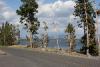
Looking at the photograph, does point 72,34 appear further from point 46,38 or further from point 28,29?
point 28,29

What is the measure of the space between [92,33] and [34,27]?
720 inches

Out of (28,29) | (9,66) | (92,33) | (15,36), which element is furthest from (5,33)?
(9,66)

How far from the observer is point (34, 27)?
79.2 metres

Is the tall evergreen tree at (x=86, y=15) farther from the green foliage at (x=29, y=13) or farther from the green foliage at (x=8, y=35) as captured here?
the green foliage at (x=8, y=35)

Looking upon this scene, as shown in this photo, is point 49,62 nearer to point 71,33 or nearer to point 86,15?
point 86,15

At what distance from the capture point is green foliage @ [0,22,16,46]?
122 metres

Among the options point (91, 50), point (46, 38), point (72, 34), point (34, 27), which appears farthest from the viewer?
point (46, 38)

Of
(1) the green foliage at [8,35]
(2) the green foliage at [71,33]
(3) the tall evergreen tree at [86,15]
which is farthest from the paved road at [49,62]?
(1) the green foliage at [8,35]

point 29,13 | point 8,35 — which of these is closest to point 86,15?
point 29,13

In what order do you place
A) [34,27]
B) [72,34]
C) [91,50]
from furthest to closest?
[72,34] < [34,27] < [91,50]

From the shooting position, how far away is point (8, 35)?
12225 cm

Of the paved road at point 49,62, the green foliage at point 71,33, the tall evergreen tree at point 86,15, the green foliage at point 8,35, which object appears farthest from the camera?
the green foliage at point 8,35

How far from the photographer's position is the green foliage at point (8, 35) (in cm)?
12150

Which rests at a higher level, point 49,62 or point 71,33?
point 71,33
